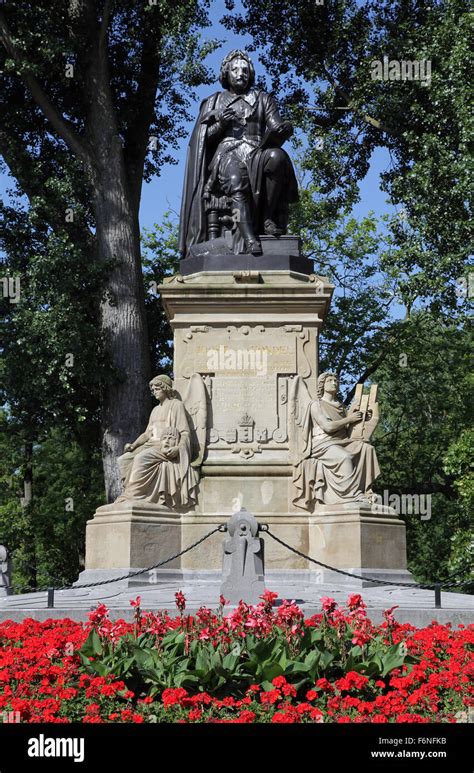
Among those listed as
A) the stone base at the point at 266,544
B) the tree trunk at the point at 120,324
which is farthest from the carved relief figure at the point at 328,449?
the tree trunk at the point at 120,324

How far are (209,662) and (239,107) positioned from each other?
10.4 meters

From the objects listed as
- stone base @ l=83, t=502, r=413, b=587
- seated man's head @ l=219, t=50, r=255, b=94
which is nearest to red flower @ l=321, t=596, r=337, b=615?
stone base @ l=83, t=502, r=413, b=587

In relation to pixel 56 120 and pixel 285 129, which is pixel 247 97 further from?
pixel 56 120

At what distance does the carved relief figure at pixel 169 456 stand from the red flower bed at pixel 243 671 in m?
4.91

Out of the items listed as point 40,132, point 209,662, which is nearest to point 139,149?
point 40,132

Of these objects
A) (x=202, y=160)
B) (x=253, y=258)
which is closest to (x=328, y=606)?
(x=253, y=258)

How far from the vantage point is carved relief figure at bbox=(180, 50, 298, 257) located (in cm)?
1513

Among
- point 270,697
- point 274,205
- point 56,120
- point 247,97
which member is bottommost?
point 270,697

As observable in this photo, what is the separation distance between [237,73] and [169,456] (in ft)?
20.4

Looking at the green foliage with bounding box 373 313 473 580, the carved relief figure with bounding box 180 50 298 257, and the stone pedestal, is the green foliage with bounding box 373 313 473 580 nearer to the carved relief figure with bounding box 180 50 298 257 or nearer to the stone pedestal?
the carved relief figure with bounding box 180 50 298 257

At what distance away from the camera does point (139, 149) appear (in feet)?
87.1

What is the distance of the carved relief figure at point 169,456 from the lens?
13531mm

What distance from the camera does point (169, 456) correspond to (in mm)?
13562

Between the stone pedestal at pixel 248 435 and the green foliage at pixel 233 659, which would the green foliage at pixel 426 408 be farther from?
the green foliage at pixel 233 659
